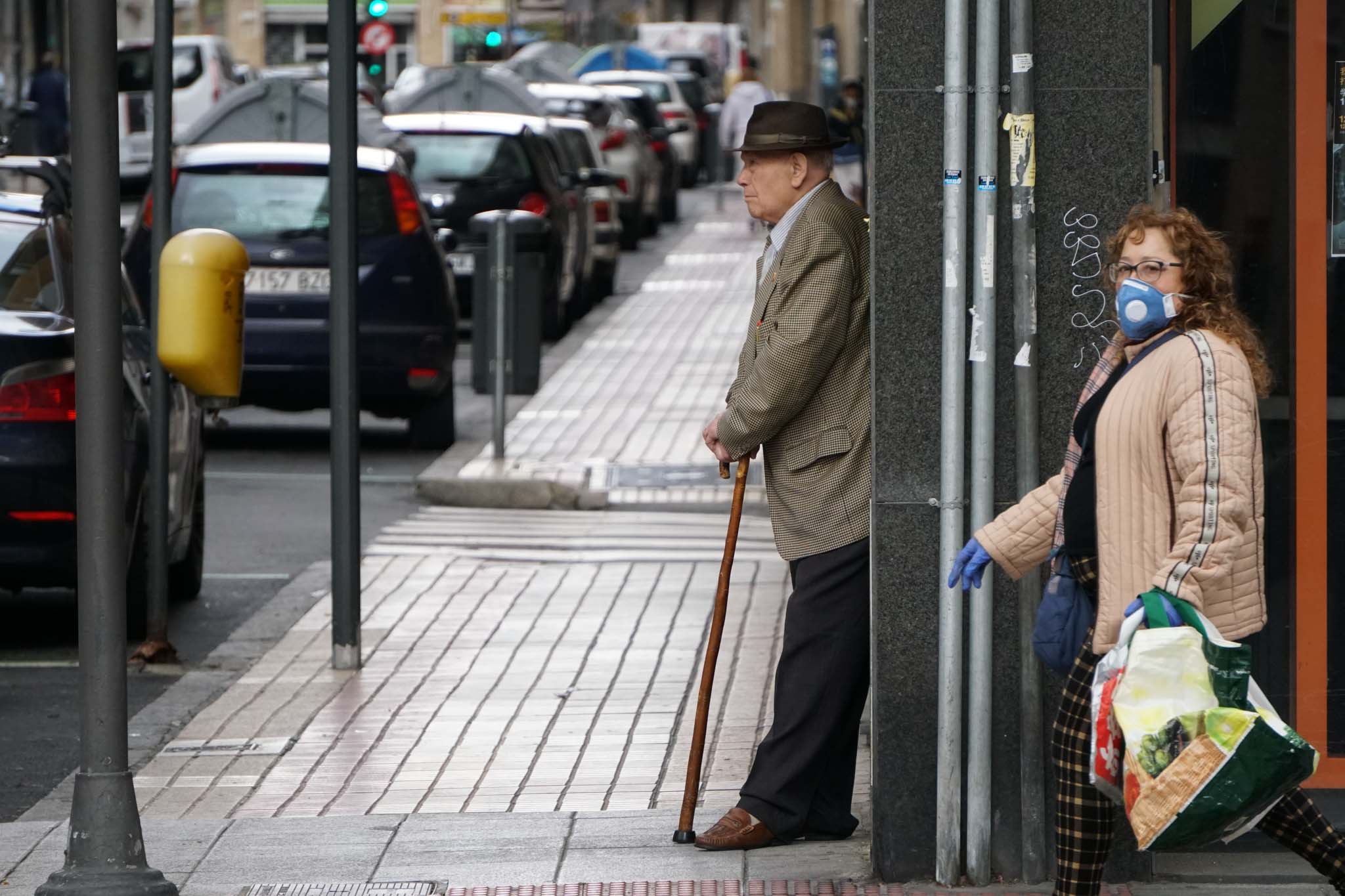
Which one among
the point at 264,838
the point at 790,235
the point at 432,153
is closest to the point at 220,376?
the point at 264,838

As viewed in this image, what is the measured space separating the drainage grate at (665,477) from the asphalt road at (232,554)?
3.59ft

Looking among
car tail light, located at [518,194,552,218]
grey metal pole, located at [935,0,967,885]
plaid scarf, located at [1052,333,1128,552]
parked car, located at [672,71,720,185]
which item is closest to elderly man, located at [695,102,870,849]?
grey metal pole, located at [935,0,967,885]

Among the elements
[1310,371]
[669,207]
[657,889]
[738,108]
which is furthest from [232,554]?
[669,207]

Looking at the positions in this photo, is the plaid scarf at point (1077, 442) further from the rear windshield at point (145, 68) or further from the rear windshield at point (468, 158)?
the rear windshield at point (145, 68)

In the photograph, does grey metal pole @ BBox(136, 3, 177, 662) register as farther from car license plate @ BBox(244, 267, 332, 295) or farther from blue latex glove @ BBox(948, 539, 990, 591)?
car license plate @ BBox(244, 267, 332, 295)

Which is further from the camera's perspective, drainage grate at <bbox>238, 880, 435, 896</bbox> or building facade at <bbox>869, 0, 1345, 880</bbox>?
drainage grate at <bbox>238, 880, 435, 896</bbox>

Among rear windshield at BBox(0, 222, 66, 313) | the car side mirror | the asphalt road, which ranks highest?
the car side mirror

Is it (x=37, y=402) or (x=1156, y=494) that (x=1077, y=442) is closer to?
(x=1156, y=494)

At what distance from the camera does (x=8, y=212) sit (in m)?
9.30

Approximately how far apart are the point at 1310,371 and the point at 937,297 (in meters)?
0.96

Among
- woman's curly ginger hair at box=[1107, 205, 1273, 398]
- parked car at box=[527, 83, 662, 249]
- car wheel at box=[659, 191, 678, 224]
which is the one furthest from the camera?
car wheel at box=[659, 191, 678, 224]

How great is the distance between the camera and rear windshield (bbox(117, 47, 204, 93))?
3744 cm

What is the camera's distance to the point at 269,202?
14.0 m

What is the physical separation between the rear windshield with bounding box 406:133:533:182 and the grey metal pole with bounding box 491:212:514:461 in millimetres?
5856
